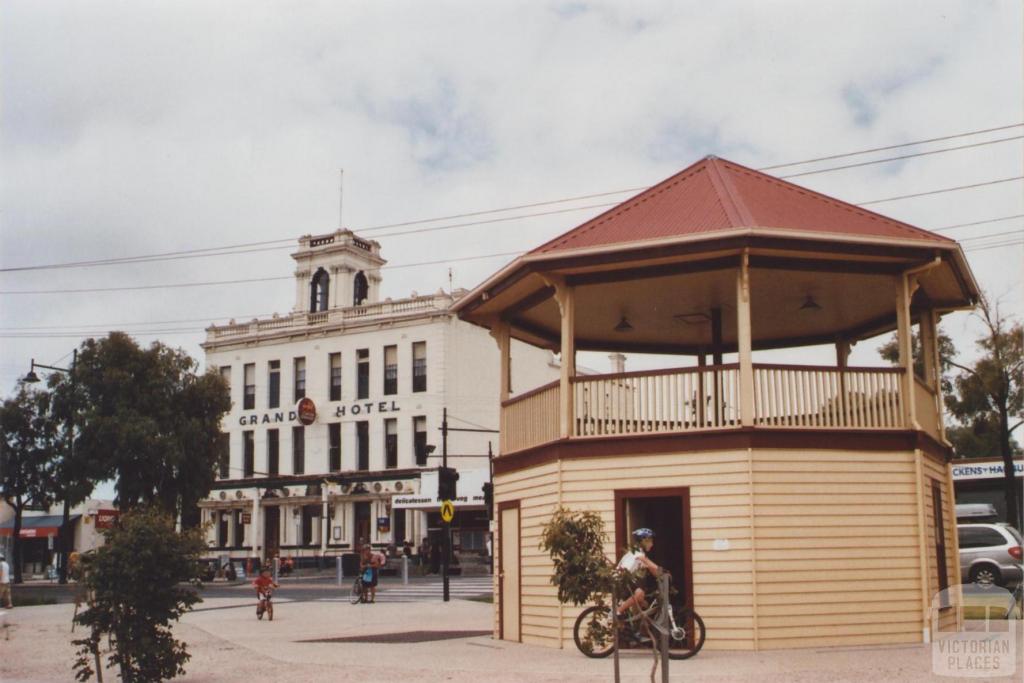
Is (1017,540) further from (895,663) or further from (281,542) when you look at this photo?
(281,542)

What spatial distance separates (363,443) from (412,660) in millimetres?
43780

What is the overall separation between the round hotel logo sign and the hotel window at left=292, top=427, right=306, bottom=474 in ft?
4.61

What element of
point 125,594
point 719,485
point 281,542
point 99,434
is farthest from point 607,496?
point 281,542

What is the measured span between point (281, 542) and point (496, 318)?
1684 inches

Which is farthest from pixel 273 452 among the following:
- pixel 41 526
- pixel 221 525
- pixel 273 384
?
pixel 41 526

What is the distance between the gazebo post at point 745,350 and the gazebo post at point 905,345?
244 centimetres

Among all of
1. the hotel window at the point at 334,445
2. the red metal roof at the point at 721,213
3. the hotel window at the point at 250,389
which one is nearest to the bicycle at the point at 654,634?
the red metal roof at the point at 721,213

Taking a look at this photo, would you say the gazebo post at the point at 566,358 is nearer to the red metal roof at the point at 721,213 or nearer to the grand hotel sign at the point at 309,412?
the red metal roof at the point at 721,213

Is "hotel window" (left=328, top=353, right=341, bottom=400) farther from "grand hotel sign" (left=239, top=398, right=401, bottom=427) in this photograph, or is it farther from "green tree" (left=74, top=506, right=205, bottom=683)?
"green tree" (left=74, top=506, right=205, bottom=683)

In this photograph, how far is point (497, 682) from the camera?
509 inches

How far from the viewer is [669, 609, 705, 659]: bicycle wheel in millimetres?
14844

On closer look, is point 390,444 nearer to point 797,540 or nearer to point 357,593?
point 357,593

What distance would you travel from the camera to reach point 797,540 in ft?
50.8
